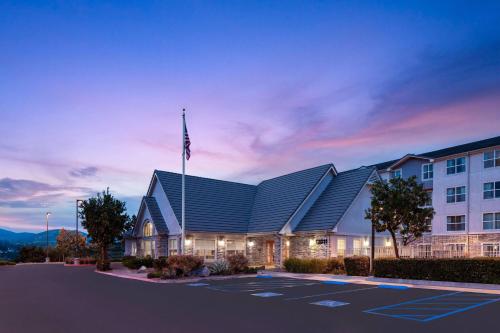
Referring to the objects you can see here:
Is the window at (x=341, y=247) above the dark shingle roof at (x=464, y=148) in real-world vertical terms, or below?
below

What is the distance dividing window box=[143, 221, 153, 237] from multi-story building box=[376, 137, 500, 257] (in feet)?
84.0

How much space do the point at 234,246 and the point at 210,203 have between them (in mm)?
4428

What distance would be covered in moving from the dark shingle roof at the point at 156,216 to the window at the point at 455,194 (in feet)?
96.5

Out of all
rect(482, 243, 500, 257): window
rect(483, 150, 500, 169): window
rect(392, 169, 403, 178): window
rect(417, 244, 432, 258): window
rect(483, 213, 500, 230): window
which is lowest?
rect(417, 244, 432, 258): window

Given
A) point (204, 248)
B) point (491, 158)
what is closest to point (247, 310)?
point (204, 248)

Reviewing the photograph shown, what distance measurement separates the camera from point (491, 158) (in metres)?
40.2

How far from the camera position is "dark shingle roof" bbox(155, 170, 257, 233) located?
116ft

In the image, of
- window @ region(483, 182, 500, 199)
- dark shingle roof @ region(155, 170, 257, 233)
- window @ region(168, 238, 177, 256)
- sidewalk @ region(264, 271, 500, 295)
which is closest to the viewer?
sidewalk @ region(264, 271, 500, 295)

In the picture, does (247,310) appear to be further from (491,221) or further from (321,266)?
(491,221)

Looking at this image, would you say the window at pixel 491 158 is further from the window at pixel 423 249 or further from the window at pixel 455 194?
the window at pixel 423 249

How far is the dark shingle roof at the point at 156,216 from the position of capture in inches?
1439

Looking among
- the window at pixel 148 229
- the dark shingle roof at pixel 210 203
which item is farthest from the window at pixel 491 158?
the window at pixel 148 229

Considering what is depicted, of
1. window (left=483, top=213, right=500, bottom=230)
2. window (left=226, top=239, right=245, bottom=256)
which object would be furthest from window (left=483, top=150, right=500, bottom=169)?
window (left=226, top=239, right=245, bottom=256)

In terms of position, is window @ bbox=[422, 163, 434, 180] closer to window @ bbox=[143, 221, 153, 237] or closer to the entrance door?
the entrance door
